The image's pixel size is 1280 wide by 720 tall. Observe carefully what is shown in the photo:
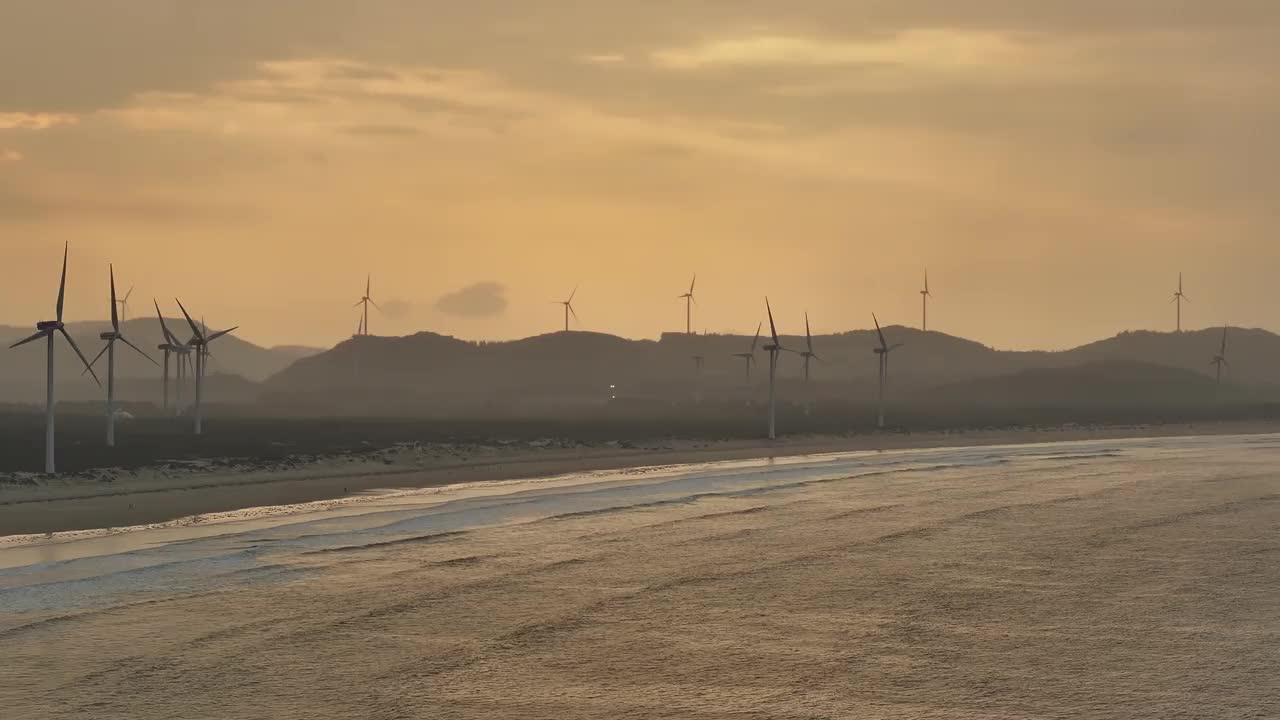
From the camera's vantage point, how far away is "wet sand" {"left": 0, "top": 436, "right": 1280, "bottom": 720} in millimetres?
20344

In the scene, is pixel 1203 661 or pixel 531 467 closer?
pixel 1203 661

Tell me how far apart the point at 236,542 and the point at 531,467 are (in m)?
40.1

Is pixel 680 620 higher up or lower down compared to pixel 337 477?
lower down

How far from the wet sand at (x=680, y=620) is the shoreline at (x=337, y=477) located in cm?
885

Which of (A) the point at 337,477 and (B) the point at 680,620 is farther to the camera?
(A) the point at 337,477

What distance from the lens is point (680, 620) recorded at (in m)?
26.9

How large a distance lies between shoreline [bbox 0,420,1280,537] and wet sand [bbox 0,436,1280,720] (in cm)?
885

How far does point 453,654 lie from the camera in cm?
2355

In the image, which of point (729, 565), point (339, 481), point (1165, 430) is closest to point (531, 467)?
point (339, 481)

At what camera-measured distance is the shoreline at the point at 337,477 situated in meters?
49.8

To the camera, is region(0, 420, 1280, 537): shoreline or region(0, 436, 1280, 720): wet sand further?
region(0, 420, 1280, 537): shoreline

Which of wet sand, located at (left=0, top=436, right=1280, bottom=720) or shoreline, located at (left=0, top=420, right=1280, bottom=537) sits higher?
shoreline, located at (left=0, top=420, right=1280, bottom=537)

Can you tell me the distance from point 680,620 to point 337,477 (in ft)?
149

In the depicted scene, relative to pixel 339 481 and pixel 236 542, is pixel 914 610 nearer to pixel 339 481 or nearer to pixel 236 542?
pixel 236 542
